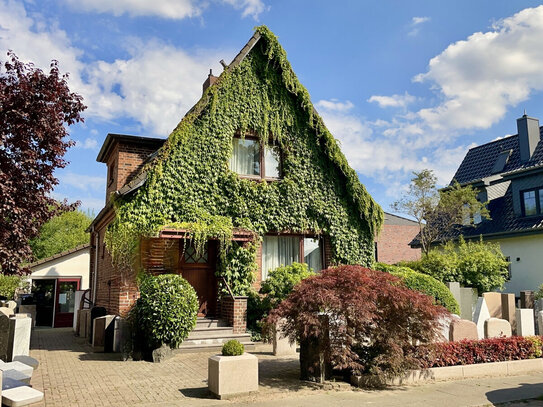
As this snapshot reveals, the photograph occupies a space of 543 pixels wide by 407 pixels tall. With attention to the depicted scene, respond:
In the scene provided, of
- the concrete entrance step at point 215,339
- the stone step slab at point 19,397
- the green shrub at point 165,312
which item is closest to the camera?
the stone step slab at point 19,397

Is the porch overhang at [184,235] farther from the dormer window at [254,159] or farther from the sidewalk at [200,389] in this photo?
the sidewalk at [200,389]

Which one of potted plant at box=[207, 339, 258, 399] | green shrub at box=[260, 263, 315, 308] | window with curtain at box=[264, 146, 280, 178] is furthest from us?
window with curtain at box=[264, 146, 280, 178]

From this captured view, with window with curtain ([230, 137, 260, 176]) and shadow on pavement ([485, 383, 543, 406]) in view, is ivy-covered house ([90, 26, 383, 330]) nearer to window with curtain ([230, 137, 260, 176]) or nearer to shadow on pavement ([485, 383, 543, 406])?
window with curtain ([230, 137, 260, 176])

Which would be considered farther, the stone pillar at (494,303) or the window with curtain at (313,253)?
the stone pillar at (494,303)

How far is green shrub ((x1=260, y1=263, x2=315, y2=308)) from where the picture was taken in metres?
13.5

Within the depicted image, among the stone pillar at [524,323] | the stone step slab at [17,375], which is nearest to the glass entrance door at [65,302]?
the stone step slab at [17,375]

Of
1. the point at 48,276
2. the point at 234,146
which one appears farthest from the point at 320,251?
the point at 48,276

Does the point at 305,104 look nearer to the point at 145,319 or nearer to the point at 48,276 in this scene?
the point at 145,319

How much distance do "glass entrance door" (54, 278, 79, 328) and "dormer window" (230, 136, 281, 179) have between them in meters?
13.1

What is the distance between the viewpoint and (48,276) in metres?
23.0

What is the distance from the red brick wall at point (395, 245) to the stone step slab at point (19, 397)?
37418mm

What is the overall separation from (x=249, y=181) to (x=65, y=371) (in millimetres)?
7477

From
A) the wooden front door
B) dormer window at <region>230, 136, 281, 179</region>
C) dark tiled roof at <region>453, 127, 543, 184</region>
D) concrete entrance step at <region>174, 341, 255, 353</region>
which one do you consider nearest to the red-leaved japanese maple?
concrete entrance step at <region>174, 341, 255, 353</region>

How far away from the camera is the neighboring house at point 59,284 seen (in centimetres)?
2289
